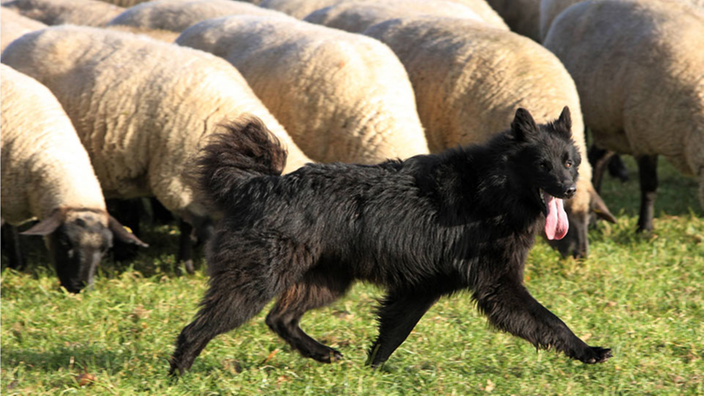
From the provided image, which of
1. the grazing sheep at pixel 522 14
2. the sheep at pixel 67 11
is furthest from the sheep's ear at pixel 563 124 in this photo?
the grazing sheep at pixel 522 14

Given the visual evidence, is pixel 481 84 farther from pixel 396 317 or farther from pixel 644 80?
pixel 396 317

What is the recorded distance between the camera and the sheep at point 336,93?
698cm

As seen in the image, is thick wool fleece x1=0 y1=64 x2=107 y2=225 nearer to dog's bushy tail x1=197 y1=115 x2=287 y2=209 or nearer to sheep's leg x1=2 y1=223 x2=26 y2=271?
sheep's leg x1=2 y1=223 x2=26 y2=271

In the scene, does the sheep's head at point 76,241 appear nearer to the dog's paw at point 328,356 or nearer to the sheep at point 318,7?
the dog's paw at point 328,356

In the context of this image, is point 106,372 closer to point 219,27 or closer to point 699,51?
point 219,27

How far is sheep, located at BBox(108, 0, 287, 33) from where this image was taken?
10.1m

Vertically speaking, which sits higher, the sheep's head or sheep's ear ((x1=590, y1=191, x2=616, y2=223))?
the sheep's head

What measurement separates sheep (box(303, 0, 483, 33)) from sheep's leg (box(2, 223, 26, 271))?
458 cm

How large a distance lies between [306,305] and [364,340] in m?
0.82

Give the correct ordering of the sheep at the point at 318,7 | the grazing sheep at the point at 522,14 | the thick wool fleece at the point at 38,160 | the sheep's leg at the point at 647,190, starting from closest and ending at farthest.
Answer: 1. the thick wool fleece at the point at 38,160
2. the sheep's leg at the point at 647,190
3. the sheep at the point at 318,7
4. the grazing sheep at the point at 522,14

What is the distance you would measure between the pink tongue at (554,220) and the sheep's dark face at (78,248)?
11.6 feet

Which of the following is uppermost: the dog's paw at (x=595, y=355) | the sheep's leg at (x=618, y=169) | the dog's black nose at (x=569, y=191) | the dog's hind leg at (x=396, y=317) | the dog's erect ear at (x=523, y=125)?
the dog's erect ear at (x=523, y=125)

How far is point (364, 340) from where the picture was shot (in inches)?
198

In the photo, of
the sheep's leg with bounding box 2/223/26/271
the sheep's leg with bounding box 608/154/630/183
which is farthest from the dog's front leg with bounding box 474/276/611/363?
the sheep's leg with bounding box 608/154/630/183
